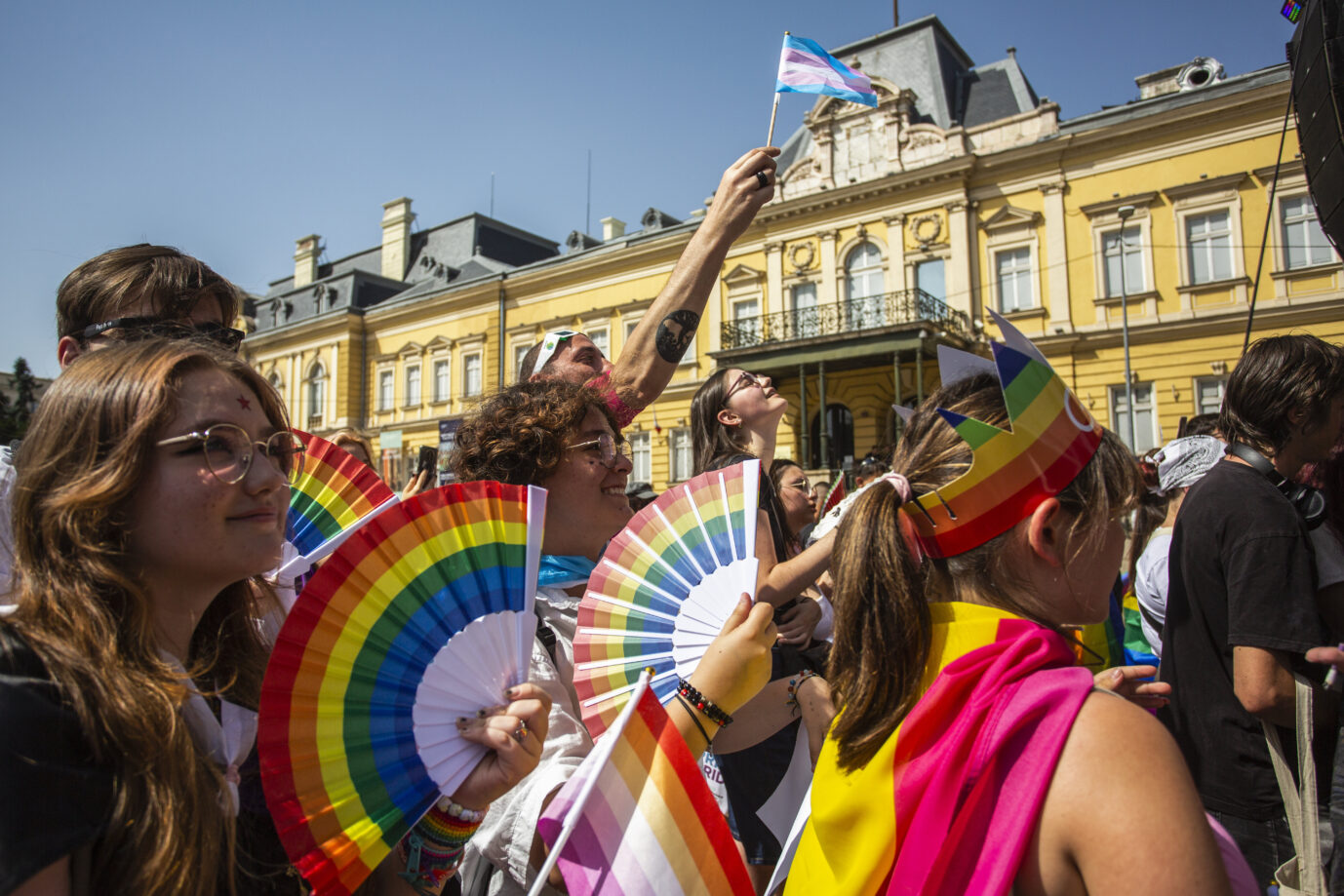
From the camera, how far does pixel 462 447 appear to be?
2.11 meters

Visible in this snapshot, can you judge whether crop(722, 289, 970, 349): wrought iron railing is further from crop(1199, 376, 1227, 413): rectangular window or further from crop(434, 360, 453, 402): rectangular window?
crop(434, 360, 453, 402): rectangular window

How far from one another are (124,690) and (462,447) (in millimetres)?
1102

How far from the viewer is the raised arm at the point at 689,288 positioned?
2.69 m

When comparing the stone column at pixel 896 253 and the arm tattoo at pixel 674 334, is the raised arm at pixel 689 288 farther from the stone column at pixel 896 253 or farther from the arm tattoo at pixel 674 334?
the stone column at pixel 896 253

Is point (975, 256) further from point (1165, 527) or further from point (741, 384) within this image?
point (741, 384)

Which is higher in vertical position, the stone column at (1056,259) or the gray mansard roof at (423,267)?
the gray mansard roof at (423,267)

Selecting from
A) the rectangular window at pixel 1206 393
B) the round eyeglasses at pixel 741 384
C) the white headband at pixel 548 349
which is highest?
the rectangular window at pixel 1206 393

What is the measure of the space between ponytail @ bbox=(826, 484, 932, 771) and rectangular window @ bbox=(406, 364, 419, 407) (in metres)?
32.3

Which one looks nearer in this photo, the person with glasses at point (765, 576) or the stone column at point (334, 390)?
the person with glasses at point (765, 576)

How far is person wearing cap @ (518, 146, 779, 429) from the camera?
8.80 ft

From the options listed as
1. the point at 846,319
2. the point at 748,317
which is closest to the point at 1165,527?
the point at 846,319

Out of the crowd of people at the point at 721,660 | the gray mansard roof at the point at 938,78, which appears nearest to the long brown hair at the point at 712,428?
the crowd of people at the point at 721,660

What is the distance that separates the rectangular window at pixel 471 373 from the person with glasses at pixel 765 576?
2779 cm

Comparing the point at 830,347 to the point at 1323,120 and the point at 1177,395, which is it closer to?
the point at 1177,395
